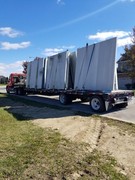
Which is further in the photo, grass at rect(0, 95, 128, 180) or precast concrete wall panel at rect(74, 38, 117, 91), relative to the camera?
precast concrete wall panel at rect(74, 38, 117, 91)

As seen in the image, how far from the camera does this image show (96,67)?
43.7 ft

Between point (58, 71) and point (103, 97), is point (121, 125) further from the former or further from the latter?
point (58, 71)

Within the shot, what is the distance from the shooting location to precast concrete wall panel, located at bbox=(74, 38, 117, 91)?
12.6 m

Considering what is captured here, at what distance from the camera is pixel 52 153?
5.83m

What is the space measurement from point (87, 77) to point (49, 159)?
8906 millimetres

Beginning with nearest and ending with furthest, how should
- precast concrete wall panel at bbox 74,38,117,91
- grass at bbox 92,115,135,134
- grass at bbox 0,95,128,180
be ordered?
grass at bbox 0,95,128,180 < grass at bbox 92,115,135,134 < precast concrete wall panel at bbox 74,38,117,91

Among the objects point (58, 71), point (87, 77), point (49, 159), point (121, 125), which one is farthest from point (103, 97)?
point (49, 159)

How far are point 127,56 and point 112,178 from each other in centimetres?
3059

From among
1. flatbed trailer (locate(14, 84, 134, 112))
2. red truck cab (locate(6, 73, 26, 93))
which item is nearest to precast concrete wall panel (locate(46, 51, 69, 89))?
flatbed trailer (locate(14, 84, 134, 112))

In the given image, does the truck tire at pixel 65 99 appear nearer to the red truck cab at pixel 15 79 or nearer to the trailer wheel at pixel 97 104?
the trailer wheel at pixel 97 104

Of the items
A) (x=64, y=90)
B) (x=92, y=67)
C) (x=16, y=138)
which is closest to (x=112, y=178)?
(x=16, y=138)

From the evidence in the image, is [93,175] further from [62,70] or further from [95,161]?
[62,70]

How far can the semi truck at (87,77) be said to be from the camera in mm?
12531

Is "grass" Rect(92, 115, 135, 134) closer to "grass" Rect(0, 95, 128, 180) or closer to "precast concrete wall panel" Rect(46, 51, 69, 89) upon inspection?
"grass" Rect(0, 95, 128, 180)
